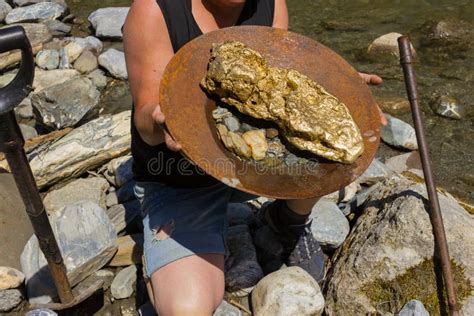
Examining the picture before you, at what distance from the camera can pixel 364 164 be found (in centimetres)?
267

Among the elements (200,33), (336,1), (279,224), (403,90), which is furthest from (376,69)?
(200,33)

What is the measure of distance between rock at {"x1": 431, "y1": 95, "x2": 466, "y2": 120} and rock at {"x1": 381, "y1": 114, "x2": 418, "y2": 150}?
58 cm

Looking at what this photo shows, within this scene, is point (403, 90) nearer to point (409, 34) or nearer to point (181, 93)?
point (409, 34)

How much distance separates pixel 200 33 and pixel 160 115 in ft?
2.46

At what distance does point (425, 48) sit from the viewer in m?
6.79

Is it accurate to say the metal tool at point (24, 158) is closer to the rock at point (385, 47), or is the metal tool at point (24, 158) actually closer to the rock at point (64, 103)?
the rock at point (64, 103)

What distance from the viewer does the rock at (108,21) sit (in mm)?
6848

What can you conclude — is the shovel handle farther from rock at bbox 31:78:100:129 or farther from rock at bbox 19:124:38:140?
rock at bbox 19:124:38:140

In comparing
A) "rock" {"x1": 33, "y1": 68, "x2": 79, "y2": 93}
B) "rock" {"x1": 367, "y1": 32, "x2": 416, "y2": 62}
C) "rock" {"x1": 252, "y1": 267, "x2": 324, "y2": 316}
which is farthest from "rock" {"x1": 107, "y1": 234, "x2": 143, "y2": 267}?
"rock" {"x1": 367, "y1": 32, "x2": 416, "y2": 62}

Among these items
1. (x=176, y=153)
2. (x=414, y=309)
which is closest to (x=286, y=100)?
(x=176, y=153)

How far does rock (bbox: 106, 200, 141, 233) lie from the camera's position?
12.8ft

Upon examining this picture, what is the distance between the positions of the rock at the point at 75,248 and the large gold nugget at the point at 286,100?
1.33 metres

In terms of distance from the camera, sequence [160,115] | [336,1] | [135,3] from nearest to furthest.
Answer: [160,115]
[135,3]
[336,1]

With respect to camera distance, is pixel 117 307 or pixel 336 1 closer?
pixel 117 307
